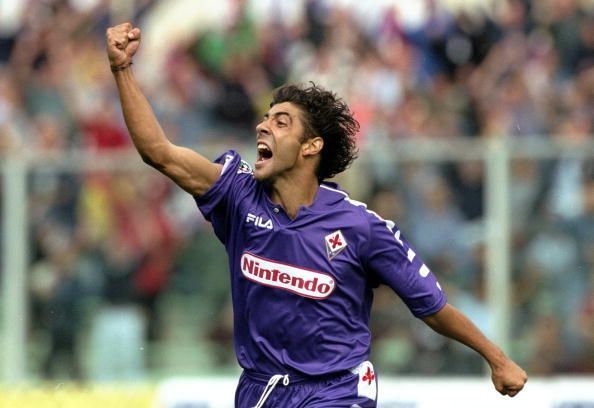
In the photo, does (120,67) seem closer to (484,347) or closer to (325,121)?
(325,121)

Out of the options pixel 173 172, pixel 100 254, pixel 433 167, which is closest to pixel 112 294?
pixel 100 254

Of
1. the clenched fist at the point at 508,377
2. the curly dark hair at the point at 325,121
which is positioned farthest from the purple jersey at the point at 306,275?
the clenched fist at the point at 508,377

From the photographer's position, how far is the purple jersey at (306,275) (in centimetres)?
627

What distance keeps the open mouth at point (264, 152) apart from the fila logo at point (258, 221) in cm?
28

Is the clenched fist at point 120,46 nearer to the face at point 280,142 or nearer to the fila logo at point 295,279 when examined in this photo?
the face at point 280,142

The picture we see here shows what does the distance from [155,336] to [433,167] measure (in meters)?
2.76

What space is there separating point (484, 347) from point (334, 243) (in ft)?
2.97

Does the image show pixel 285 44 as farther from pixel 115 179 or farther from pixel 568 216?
pixel 568 216

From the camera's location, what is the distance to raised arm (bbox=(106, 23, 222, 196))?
19.9ft

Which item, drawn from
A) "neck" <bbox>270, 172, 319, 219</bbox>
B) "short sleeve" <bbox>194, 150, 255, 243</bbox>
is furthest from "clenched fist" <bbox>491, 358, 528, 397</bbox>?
"short sleeve" <bbox>194, 150, 255, 243</bbox>

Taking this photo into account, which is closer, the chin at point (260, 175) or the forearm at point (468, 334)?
the chin at point (260, 175)

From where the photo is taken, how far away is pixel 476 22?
1250cm

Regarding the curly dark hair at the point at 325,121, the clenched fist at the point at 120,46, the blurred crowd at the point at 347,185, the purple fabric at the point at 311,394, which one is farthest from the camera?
the blurred crowd at the point at 347,185

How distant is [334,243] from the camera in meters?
6.32
